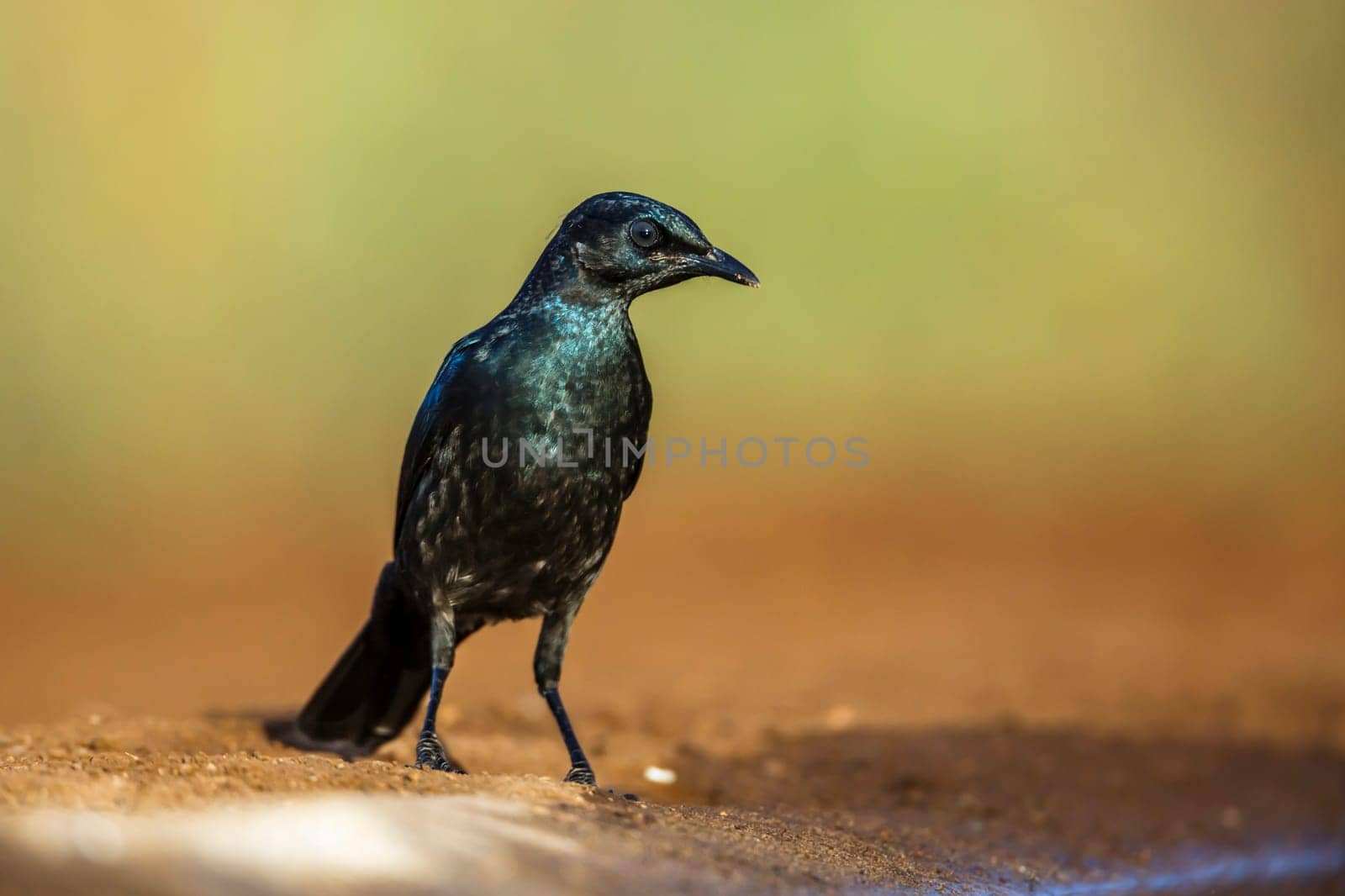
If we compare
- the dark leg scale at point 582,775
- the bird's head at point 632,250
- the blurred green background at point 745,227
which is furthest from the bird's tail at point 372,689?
the blurred green background at point 745,227

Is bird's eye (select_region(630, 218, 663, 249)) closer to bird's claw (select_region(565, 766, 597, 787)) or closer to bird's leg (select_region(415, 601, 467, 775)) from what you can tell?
bird's leg (select_region(415, 601, 467, 775))

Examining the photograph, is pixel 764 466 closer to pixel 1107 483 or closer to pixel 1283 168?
pixel 1107 483

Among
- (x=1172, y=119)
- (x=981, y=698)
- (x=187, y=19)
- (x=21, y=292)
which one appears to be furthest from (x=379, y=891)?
(x=1172, y=119)

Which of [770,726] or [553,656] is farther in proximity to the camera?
[770,726]

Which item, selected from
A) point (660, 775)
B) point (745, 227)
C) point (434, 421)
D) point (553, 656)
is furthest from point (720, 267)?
point (745, 227)

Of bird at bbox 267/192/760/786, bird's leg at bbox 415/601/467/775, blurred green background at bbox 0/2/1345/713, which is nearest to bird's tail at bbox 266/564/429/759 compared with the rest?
bird at bbox 267/192/760/786

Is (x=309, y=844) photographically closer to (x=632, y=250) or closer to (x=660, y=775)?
(x=632, y=250)
